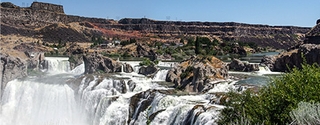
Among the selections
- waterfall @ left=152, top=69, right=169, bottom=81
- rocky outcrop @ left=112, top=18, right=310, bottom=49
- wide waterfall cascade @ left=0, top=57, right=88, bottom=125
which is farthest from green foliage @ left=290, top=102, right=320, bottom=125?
rocky outcrop @ left=112, top=18, right=310, bottom=49

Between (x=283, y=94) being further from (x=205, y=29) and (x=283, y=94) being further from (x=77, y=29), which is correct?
(x=205, y=29)

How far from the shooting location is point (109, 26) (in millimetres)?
152625

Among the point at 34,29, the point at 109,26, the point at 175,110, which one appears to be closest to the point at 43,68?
the point at 175,110

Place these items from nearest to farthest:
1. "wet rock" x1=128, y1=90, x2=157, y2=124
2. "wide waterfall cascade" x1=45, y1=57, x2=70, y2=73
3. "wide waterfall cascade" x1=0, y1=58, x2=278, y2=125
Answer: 1. "wide waterfall cascade" x1=0, y1=58, x2=278, y2=125
2. "wet rock" x1=128, y1=90, x2=157, y2=124
3. "wide waterfall cascade" x1=45, y1=57, x2=70, y2=73

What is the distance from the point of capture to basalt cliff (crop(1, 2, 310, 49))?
364 feet

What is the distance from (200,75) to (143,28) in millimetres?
127907

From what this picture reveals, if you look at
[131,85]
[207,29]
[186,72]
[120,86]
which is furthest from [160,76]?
[207,29]

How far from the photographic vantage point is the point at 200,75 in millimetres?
28172

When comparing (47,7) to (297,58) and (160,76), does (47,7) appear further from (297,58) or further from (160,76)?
→ (297,58)

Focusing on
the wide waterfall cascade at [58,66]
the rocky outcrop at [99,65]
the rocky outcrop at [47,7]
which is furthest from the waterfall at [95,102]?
the rocky outcrop at [47,7]

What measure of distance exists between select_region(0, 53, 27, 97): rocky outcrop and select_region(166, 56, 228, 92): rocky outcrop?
16499mm

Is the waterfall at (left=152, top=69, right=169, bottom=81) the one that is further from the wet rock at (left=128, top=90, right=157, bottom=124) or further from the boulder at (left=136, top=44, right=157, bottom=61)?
the boulder at (left=136, top=44, right=157, bottom=61)

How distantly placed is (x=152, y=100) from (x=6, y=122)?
16.1 metres

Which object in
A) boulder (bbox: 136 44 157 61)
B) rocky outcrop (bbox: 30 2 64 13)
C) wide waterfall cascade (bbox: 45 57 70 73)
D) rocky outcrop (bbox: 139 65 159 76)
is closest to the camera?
rocky outcrop (bbox: 139 65 159 76)
